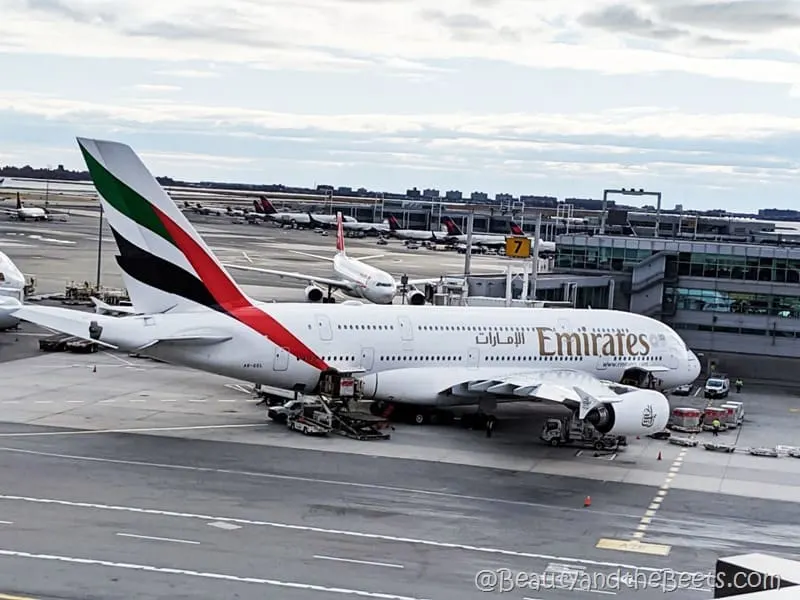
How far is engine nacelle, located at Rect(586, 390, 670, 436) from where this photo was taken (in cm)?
4244

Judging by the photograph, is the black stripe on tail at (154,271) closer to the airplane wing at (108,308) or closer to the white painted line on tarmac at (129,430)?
the airplane wing at (108,308)

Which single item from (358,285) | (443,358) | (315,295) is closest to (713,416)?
(443,358)

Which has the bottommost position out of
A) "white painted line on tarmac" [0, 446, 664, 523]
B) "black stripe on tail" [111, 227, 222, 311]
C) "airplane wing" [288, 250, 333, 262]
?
"white painted line on tarmac" [0, 446, 664, 523]

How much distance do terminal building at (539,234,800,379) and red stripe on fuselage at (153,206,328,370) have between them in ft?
96.7

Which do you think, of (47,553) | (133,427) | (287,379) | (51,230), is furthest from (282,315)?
(51,230)

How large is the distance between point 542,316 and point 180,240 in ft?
55.8

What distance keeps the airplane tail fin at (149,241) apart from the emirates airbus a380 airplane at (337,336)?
37 mm

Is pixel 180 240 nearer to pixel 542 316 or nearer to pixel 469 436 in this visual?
pixel 469 436

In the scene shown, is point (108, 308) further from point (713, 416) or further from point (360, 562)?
point (713, 416)

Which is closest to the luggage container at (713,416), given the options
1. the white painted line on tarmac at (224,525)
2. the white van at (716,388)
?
the white van at (716,388)

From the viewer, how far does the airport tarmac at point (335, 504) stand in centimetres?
2736

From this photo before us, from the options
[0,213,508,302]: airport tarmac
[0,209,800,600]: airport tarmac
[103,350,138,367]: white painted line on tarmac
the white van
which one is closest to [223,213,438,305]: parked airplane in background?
[0,213,508,302]: airport tarmac

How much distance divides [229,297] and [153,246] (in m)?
3.54

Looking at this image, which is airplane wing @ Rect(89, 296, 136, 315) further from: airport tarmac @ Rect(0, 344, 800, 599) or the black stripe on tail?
airport tarmac @ Rect(0, 344, 800, 599)
